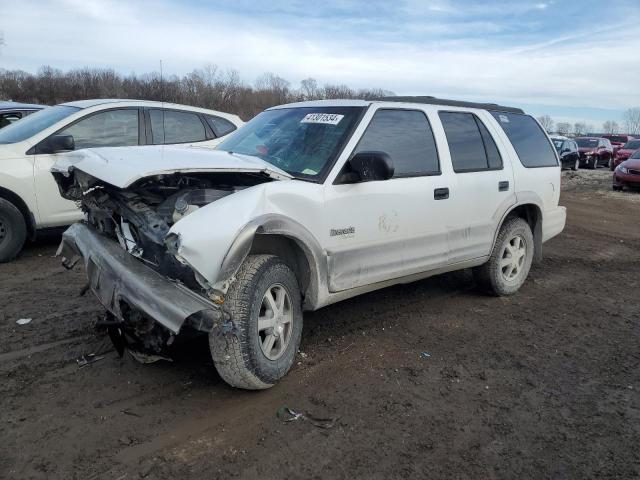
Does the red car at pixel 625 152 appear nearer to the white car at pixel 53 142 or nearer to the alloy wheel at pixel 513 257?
the alloy wheel at pixel 513 257

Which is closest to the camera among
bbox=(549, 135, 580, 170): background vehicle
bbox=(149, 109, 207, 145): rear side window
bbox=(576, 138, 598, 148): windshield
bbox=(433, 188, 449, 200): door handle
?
bbox=(433, 188, 449, 200): door handle

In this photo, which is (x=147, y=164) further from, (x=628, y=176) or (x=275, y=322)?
(x=628, y=176)

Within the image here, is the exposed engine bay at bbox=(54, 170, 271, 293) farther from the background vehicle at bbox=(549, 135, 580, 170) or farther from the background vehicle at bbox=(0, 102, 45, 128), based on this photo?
the background vehicle at bbox=(549, 135, 580, 170)

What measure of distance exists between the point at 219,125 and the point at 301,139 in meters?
4.11

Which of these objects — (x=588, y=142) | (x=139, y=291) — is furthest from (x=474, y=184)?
(x=588, y=142)

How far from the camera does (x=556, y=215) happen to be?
623 cm

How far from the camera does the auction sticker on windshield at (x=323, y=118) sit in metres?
4.24

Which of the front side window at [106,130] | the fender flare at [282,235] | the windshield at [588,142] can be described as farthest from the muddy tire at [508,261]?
the windshield at [588,142]

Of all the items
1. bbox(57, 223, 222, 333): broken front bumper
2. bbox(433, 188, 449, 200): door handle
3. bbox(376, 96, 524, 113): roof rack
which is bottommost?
bbox(57, 223, 222, 333): broken front bumper

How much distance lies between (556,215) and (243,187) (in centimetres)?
417

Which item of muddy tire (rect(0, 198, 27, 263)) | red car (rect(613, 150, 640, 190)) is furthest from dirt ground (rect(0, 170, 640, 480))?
red car (rect(613, 150, 640, 190))

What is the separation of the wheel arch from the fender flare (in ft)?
13.6

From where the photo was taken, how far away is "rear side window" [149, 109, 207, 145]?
732 centimetres

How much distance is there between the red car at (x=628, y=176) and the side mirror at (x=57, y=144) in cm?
1612
